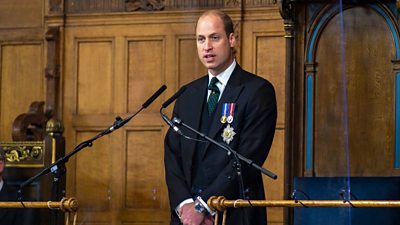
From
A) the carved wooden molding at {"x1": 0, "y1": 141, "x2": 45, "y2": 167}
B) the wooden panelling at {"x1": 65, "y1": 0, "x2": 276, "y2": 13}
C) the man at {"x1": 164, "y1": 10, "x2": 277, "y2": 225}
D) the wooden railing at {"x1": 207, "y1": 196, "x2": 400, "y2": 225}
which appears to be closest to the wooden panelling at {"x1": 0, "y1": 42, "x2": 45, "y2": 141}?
the wooden panelling at {"x1": 65, "y1": 0, "x2": 276, "y2": 13}

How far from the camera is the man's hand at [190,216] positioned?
15.6ft

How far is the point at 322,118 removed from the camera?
729 centimetres

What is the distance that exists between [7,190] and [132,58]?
1.66 meters

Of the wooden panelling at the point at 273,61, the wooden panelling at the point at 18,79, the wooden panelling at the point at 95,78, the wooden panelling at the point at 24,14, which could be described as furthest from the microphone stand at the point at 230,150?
the wooden panelling at the point at 24,14

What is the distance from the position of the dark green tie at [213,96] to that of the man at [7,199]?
2469 mm

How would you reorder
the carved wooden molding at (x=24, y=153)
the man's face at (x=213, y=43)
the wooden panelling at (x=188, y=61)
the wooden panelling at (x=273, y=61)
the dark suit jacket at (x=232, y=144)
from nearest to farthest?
1. the dark suit jacket at (x=232, y=144)
2. the man's face at (x=213, y=43)
3. the carved wooden molding at (x=24, y=153)
4. the wooden panelling at (x=273, y=61)
5. the wooden panelling at (x=188, y=61)

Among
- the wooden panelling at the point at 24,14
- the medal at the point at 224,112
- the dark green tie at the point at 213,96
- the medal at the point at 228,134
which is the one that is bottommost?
the medal at the point at 228,134

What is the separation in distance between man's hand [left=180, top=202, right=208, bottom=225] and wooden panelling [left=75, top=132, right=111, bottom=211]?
11.1 ft

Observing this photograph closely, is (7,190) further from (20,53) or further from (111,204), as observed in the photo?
(20,53)

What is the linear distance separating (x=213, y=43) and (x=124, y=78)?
3255 millimetres

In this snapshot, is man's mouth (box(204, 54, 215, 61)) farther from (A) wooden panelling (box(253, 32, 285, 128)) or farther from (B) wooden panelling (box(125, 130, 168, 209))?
(B) wooden panelling (box(125, 130, 168, 209))

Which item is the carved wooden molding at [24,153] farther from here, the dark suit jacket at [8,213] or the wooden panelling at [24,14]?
the wooden panelling at [24,14]

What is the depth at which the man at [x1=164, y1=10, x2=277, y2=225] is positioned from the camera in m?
4.84

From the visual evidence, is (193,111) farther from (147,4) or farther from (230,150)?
(147,4)
